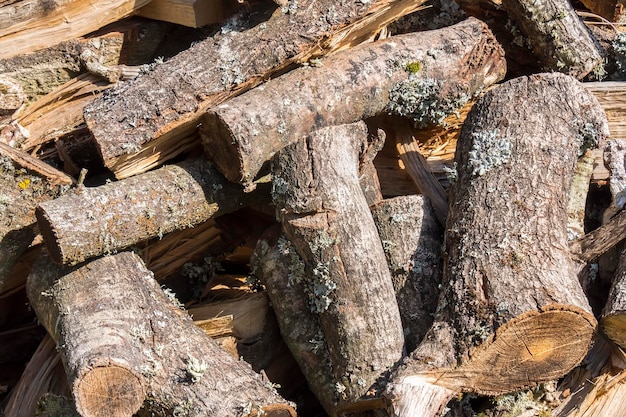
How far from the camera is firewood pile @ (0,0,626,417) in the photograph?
2697 millimetres

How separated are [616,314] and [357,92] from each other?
128cm

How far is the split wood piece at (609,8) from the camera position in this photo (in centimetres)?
401

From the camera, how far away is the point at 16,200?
10.2 feet

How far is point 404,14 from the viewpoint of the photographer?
3.55m

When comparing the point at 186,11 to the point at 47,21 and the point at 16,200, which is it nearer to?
the point at 47,21

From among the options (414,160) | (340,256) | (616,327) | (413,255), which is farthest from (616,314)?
(414,160)

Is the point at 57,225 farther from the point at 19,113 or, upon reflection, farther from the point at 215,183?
the point at 19,113

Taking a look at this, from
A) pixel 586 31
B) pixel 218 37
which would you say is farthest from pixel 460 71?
pixel 218 37

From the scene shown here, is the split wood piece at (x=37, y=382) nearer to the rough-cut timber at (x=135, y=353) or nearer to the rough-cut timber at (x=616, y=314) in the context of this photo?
the rough-cut timber at (x=135, y=353)

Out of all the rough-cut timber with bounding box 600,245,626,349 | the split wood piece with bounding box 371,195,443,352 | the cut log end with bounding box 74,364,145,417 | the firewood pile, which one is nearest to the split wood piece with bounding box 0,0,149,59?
the firewood pile

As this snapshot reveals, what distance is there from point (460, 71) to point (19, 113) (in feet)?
6.23

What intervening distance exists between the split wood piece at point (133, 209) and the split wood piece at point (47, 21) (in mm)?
892

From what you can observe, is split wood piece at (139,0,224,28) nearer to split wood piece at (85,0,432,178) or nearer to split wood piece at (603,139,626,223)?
split wood piece at (85,0,432,178)

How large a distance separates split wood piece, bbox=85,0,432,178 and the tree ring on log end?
1361 millimetres
